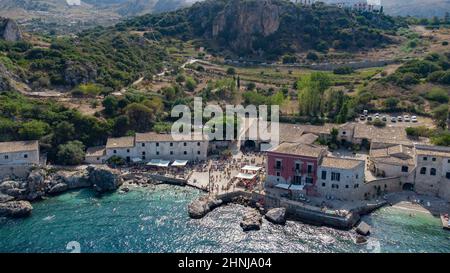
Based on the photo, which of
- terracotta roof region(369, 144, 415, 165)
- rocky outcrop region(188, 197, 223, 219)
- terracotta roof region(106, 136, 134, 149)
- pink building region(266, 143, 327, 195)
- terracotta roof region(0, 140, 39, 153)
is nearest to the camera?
rocky outcrop region(188, 197, 223, 219)

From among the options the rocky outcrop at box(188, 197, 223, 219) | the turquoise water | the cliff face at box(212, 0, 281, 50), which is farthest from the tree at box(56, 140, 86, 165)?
the cliff face at box(212, 0, 281, 50)

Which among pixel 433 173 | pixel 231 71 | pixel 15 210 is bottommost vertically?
pixel 15 210

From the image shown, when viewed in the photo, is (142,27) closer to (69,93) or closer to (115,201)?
(69,93)

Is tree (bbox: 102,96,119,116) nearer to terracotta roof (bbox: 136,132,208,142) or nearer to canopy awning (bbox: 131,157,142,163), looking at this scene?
terracotta roof (bbox: 136,132,208,142)

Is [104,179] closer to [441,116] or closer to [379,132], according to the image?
[379,132]

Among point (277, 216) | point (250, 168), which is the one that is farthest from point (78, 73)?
point (277, 216)

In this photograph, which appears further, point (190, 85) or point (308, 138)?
point (190, 85)
